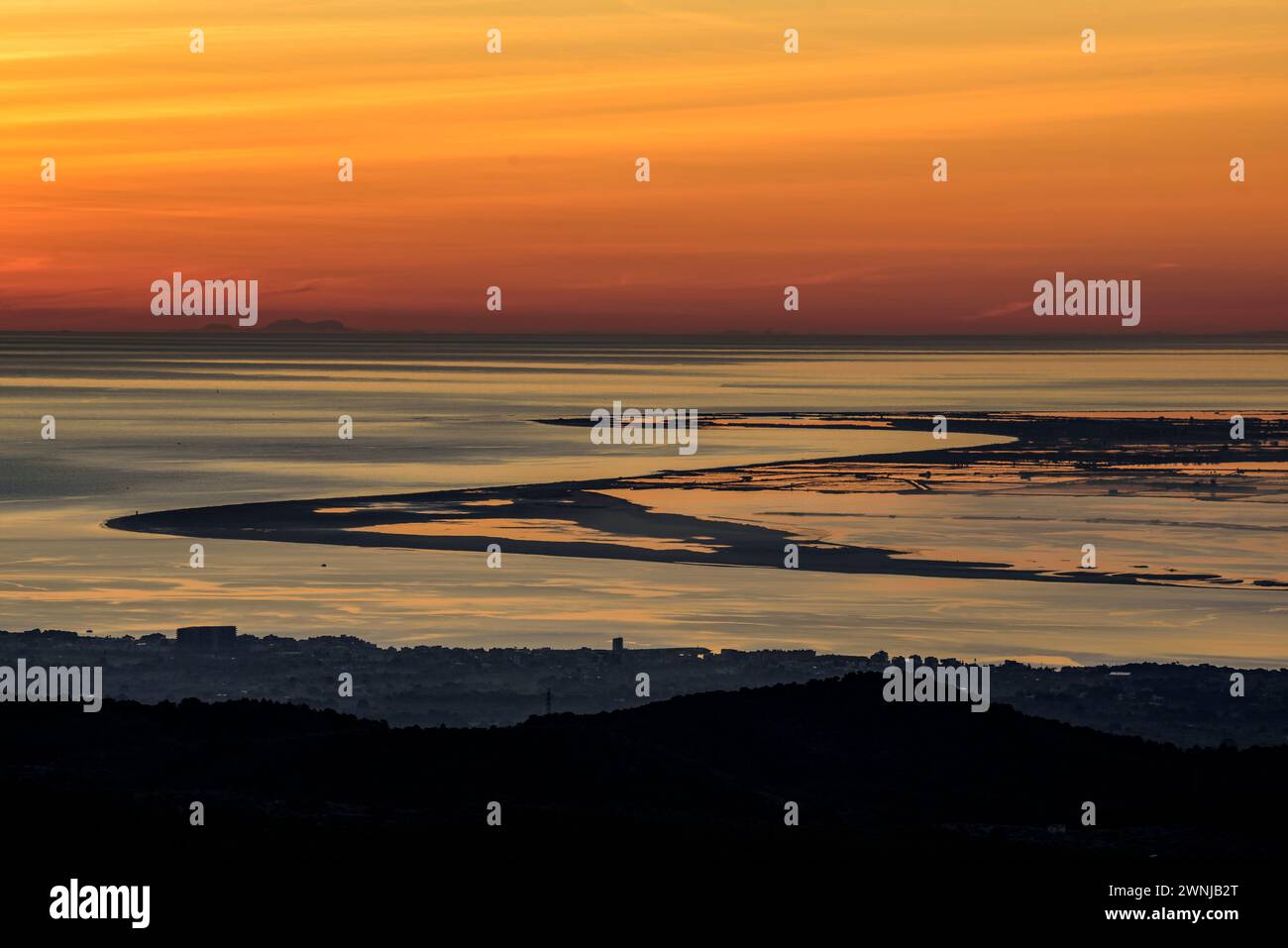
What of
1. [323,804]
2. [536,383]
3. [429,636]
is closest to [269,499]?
[429,636]

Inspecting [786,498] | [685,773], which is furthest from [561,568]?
[685,773]

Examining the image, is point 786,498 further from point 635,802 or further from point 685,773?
point 635,802

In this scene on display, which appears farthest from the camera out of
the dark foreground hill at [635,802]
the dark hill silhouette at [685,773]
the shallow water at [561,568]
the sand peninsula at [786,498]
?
the sand peninsula at [786,498]

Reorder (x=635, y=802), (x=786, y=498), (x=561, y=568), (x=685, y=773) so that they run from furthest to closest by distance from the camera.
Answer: (x=786, y=498), (x=561, y=568), (x=685, y=773), (x=635, y=802)

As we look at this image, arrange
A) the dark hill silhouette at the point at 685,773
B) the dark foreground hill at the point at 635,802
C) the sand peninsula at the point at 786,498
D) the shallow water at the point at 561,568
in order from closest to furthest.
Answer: the dark foreground hill at the point at 635,802
the dark hill silhouette at the point at 685,773
the shallow water at the point at 561,568
the sand peninsula at the point at 786,498

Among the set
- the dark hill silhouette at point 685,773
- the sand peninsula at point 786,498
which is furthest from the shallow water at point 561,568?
the dark hill silhouette at point 685,773

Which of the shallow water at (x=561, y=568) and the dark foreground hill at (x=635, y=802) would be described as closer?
the dark foreground hill at (x=635, y=802)

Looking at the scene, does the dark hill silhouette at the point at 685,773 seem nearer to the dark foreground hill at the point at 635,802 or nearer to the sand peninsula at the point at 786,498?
the dark foreground hill at the point at 635,802
